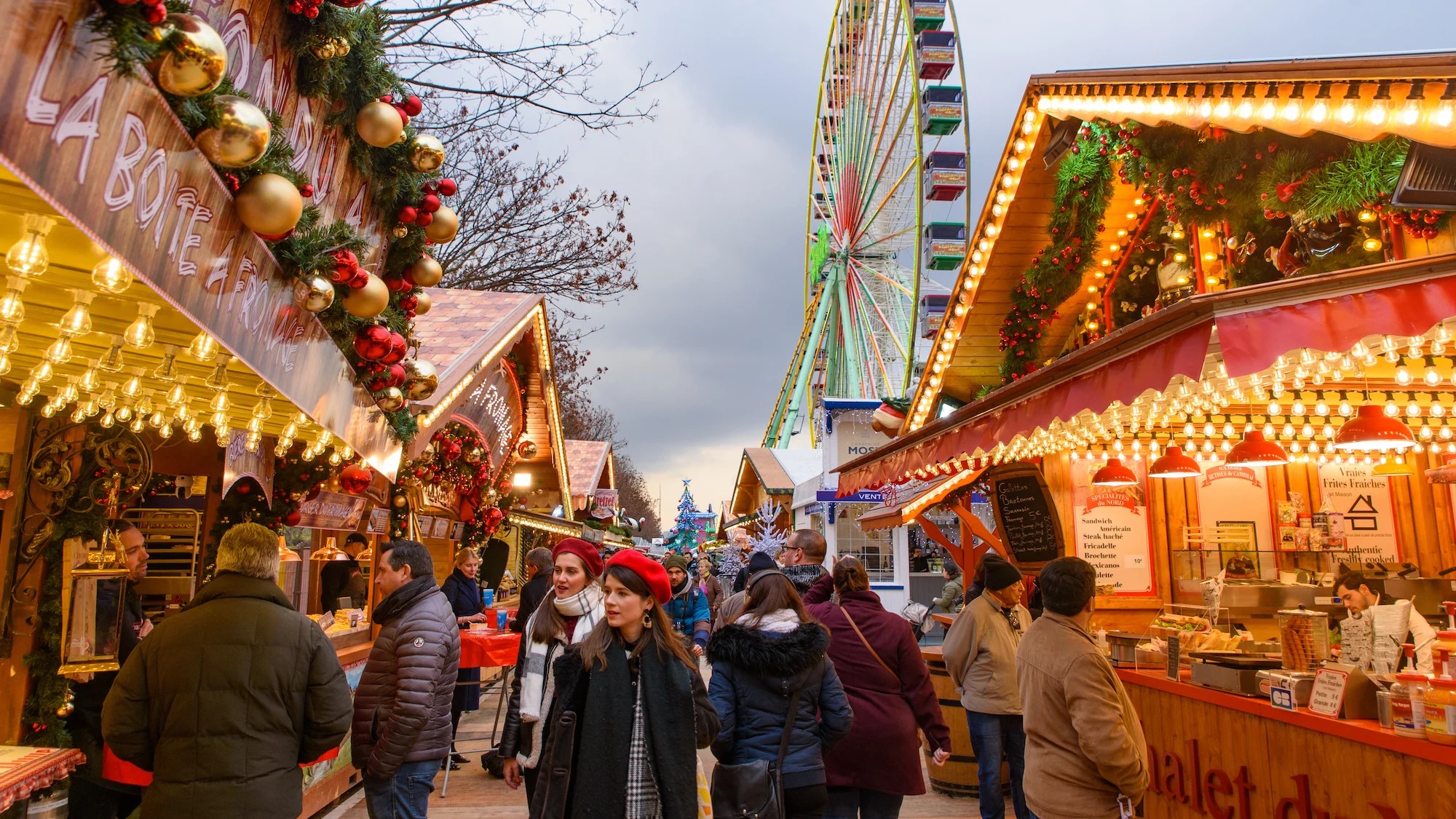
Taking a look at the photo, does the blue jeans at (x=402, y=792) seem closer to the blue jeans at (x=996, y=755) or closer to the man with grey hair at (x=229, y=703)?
the man with grey hair at (x=229, y=703)

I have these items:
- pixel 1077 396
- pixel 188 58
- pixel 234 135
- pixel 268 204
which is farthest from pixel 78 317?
pixel 1077 396

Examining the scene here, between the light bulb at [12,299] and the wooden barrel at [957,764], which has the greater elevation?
the light bulb at [12,299]

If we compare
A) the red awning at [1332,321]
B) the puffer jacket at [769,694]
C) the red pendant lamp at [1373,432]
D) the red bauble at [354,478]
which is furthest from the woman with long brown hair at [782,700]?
the red pendant lamp at [1373,432]

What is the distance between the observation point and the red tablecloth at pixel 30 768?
11.4 ft

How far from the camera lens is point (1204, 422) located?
6.80 m

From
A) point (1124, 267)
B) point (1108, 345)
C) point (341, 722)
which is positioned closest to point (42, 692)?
point (341, 722)

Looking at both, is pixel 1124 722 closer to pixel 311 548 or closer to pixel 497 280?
pixel 311 548

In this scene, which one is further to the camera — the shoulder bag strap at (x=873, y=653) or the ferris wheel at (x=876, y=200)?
the ferris wheel at (x=876, y=200)

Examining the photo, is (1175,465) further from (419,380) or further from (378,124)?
(378,124)

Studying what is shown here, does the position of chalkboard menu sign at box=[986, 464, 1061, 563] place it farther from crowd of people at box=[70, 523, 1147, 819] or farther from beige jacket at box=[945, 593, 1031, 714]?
crowd of people at box=[70, 523, 1147, 819]

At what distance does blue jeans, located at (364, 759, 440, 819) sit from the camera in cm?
392

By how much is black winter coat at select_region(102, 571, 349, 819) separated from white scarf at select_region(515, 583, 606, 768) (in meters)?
0.70

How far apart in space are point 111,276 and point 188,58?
55cm

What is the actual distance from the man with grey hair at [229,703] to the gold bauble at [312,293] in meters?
0.85
